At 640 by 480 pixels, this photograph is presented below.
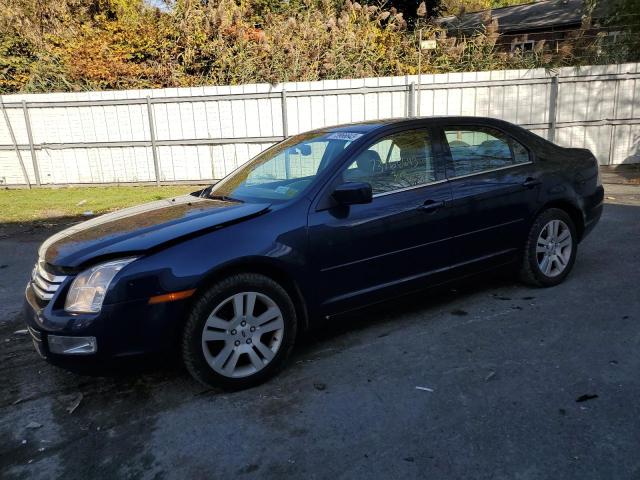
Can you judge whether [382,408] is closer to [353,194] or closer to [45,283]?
[353,194]

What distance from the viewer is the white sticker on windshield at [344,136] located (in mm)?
3902

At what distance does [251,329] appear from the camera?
10.6 feet

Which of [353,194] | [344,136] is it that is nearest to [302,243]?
[353,194]

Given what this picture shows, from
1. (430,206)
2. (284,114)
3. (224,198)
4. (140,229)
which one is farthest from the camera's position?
(284,114)

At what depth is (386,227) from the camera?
3707 millimetres

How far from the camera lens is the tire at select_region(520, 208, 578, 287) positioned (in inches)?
180

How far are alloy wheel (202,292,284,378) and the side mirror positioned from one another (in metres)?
0.81

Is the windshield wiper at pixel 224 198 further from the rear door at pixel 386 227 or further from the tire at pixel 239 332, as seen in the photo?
the tire at pixel 239 332

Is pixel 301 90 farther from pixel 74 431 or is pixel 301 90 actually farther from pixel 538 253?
pixel 74 431

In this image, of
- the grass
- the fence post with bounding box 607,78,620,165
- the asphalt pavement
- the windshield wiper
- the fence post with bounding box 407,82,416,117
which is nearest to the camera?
the asphalt pavement

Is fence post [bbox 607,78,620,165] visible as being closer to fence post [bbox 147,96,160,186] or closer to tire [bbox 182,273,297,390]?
fence post [bbox 147,96,160,186]

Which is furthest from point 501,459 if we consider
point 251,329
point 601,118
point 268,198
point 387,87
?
point 601,118

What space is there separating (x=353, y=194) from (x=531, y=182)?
1.92 metres

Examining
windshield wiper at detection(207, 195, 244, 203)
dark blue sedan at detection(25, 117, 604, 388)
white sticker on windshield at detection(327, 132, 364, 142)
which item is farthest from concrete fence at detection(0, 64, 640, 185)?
windshield wiper at detection(207, 195, 244, 203)
